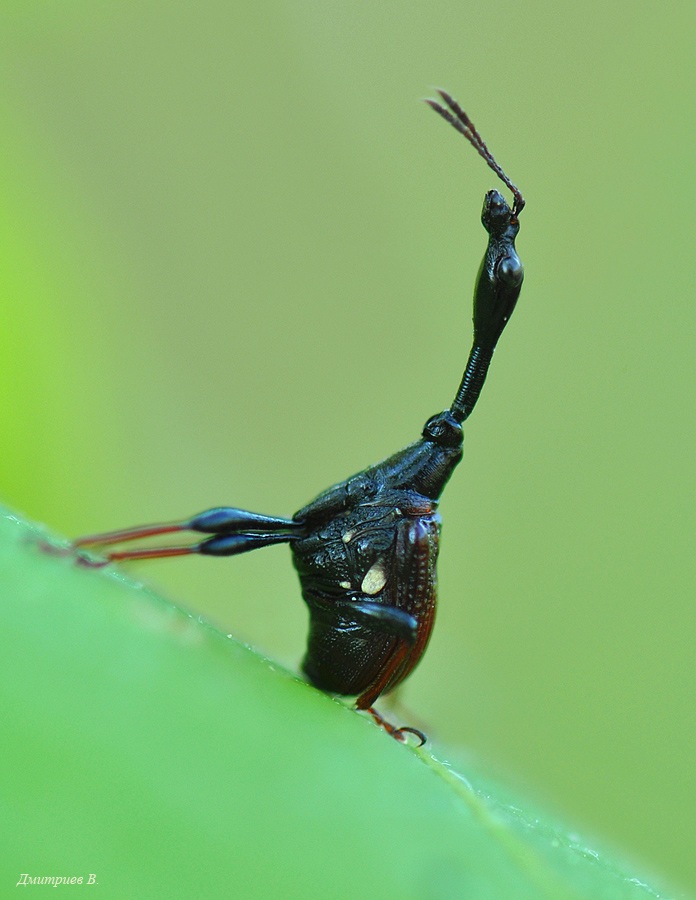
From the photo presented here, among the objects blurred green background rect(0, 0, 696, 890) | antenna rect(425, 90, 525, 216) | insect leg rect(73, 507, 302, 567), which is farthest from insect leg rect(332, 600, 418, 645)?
blurred green background rect(0, 0, 696, 890)

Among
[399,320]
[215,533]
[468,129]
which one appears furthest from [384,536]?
[399,320]

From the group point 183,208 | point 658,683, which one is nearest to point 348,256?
point 183,208

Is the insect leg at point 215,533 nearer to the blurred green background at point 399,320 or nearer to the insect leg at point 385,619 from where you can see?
the insect leg at point 385,619

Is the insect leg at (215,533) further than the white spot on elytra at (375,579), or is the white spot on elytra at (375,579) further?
the white spot on elytra at (375,579)

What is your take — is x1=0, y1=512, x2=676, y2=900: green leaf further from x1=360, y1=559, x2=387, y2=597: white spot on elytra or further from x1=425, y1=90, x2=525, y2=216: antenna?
x1=425, y1=90, x2=525, y2=216: antenna

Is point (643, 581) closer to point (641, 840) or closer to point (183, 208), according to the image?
point (641, 840)

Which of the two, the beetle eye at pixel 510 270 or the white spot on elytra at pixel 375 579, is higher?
the beetle eye at pixel 510 270

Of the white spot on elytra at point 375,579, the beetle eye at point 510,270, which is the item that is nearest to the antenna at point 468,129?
the beetle eye at point 510,270
